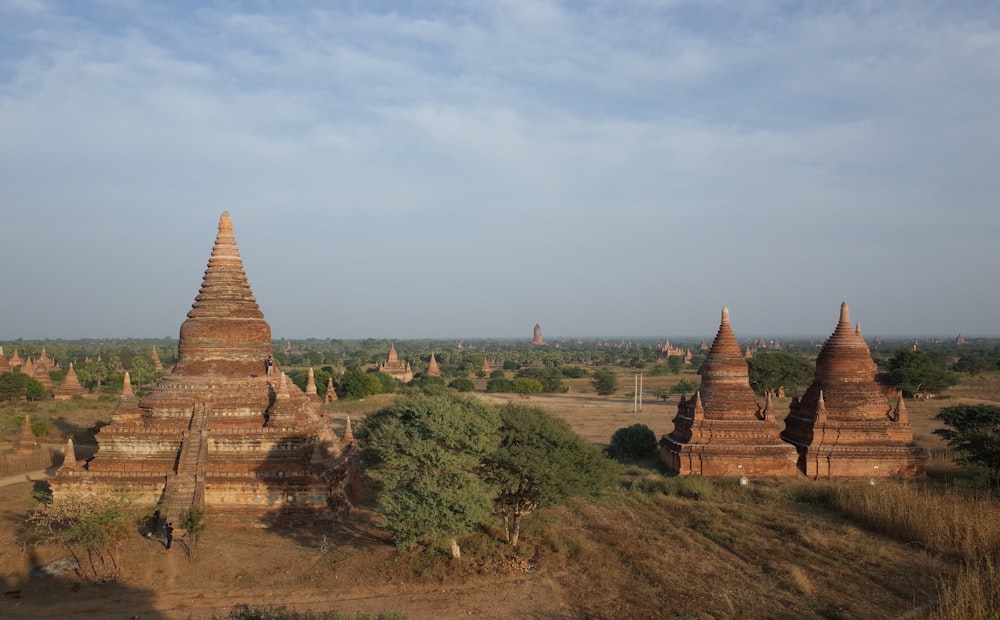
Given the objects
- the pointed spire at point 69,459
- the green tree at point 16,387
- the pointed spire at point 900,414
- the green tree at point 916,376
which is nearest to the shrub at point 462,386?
the green tree at point 16,387

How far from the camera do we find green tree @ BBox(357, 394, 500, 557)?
13.0 meters

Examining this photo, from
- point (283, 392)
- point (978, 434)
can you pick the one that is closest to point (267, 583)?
point (283, 392)

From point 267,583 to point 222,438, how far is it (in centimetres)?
530

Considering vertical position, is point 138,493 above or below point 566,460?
below

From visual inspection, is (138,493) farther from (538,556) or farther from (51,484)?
(538,556)

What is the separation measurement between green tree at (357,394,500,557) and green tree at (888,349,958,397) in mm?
45825

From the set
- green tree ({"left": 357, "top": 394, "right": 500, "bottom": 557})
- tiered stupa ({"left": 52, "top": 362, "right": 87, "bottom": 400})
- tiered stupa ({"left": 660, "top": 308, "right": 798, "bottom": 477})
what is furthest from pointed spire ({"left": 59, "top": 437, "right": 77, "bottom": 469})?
tiered stupa ({"left": 52, "top": 362, "right": 87, "bottom": 400})

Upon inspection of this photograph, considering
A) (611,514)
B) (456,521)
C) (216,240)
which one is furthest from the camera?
(216,240)

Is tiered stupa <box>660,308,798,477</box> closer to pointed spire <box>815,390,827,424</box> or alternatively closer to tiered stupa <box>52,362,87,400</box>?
pointed spire <box>815,390,827,424</box>

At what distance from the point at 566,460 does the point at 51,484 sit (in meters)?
12.4

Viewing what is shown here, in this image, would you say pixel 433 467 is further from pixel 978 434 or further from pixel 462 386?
pixel 462 386

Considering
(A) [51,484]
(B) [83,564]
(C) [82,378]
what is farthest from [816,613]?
(C) [82,378]

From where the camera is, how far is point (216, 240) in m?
19.4

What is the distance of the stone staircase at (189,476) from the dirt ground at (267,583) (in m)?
0.74
